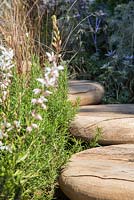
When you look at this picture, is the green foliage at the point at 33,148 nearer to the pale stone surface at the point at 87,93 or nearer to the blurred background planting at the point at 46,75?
the blurred background planting at the point at 46,75

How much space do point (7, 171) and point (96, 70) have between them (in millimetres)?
2729

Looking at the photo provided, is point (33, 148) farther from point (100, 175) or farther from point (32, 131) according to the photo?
point (100, 175)

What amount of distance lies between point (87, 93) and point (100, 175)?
1286 mm

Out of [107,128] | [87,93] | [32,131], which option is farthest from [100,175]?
[87,93]

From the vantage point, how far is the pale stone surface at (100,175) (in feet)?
5.78

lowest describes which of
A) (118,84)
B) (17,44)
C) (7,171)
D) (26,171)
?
(118,84)

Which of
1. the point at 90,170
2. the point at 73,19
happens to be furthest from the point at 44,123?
the point at 73,19

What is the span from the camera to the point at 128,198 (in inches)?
67.6

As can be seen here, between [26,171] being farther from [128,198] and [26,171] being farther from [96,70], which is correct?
[96,70]

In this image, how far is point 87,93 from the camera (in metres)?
3.12

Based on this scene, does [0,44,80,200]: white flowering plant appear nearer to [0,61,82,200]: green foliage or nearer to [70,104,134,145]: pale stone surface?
[0,61,82,200]: green foliage

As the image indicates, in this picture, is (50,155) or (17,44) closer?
(50,155)

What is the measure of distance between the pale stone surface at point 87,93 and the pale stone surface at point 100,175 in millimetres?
839

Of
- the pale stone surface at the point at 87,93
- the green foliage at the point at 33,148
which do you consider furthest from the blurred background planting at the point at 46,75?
the pale stone surface at the point at 87,93
